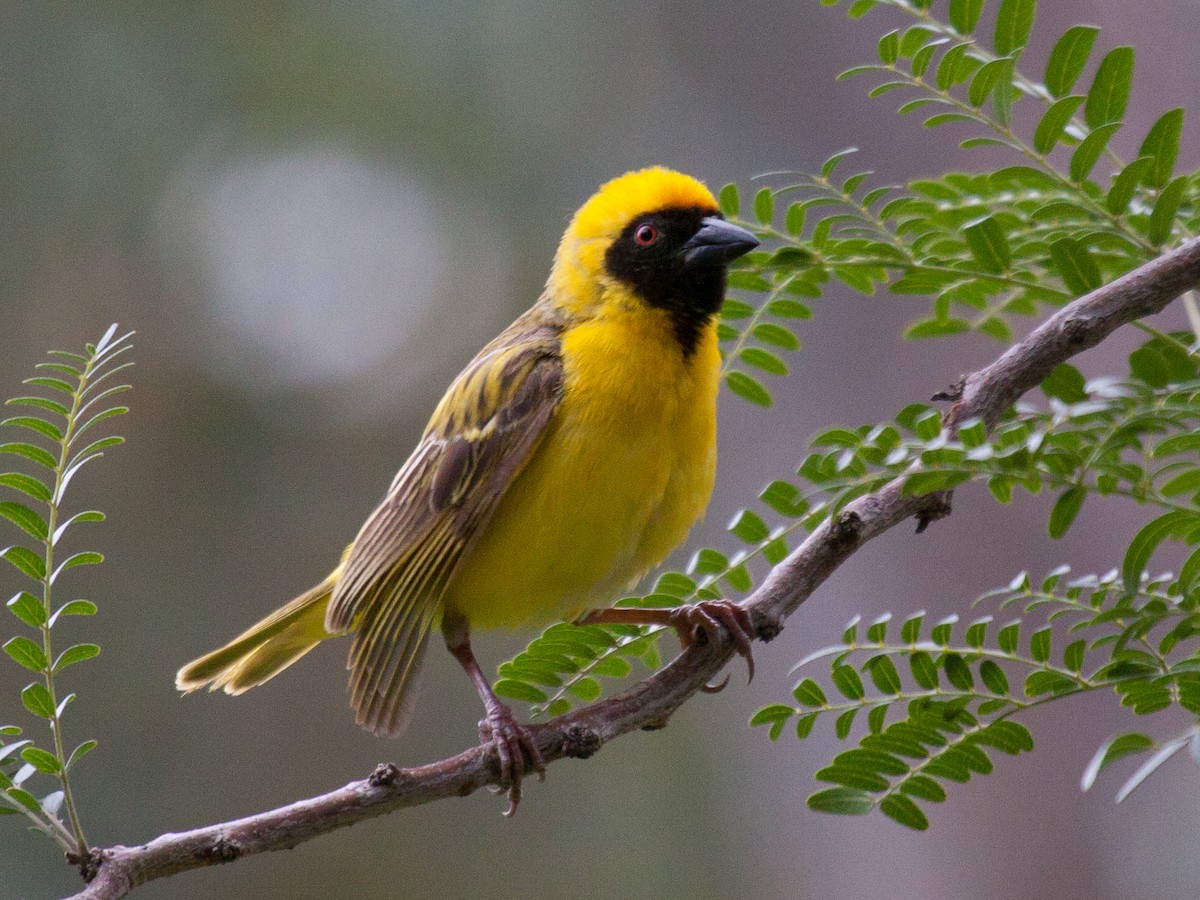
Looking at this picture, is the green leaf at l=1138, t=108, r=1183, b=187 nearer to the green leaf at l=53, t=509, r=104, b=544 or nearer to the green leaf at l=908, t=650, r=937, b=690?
the green leaf at l=908, t=650, r=937, b=690

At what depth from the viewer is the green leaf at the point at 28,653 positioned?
5.54 ft

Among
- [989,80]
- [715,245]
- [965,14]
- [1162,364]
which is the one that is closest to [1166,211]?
[1162,364]

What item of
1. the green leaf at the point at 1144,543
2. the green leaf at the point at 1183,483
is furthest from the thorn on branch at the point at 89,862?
the green leaf at the point at 1183,483

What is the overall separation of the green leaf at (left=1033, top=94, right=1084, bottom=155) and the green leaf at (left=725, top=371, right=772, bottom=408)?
0.74m

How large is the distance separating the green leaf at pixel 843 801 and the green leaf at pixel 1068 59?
1147 millimetres

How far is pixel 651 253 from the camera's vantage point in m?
3.04

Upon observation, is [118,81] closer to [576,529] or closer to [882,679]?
[576,529]

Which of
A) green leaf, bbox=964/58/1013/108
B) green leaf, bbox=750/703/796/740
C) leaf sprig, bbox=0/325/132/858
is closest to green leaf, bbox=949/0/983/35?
green leaf, bbox=964/58/1013/108

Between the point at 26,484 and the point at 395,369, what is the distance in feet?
22.0

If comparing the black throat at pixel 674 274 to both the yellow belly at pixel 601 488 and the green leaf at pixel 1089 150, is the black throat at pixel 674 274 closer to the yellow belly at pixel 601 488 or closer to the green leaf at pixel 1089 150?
the yellow belly at pixel 601 488

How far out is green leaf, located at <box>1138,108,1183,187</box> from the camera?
180 cm

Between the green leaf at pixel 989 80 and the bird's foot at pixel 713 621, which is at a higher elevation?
the green leaf at pixel 989 80

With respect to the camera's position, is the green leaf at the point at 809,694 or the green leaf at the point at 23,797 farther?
the green leaf at the point at 809,694

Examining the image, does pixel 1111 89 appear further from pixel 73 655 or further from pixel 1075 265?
pixel 73 655
